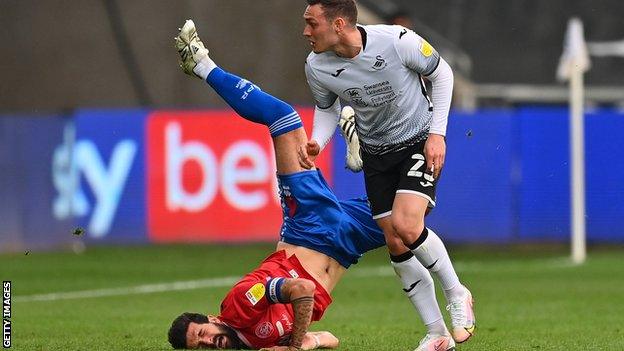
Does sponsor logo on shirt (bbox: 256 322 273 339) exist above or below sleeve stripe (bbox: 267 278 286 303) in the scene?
below

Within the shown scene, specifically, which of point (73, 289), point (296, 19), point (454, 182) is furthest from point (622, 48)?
point (73, 289)

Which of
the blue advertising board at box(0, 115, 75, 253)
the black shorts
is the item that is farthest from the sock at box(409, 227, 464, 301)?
the blue advertising board at box(0, 115, 75, 253)

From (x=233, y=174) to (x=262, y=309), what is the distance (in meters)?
11.4

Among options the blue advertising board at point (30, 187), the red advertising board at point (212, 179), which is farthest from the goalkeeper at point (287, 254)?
the blue advertising board at point (30, 187)

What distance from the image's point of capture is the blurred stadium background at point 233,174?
1301 cm

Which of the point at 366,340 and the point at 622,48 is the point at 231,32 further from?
the point at 366,340

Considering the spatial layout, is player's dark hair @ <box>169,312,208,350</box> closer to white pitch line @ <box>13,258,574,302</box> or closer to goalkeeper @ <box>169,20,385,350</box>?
goalkeeper @ <box>169,20,385,350</box>

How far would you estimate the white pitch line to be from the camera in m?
14.5

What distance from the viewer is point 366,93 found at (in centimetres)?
918

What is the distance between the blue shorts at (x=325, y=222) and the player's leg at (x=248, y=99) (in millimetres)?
208

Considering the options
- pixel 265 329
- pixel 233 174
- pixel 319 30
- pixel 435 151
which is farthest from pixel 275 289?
pixel 233 174

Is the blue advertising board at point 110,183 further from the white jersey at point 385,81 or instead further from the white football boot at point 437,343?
the white football boot at point 437,343

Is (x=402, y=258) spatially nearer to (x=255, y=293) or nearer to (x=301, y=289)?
(x=301, y=289)

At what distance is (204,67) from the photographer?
32.7 ft
